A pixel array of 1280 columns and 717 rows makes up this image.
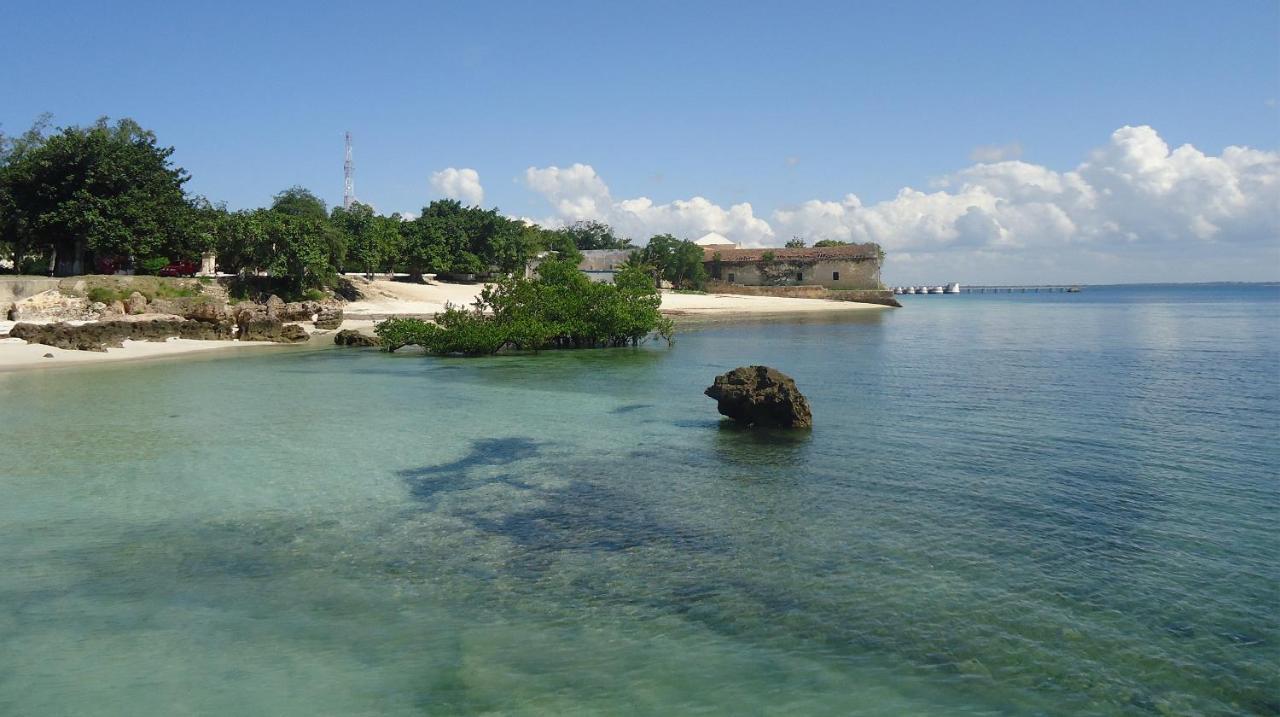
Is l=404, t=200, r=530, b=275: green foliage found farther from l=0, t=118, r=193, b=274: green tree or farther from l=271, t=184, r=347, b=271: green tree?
l=0, t=118, r=193, b=274: green tree

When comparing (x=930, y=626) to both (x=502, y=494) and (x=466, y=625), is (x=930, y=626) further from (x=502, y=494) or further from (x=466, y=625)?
(x=502, y=494)

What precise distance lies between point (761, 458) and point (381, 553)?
21.9ft

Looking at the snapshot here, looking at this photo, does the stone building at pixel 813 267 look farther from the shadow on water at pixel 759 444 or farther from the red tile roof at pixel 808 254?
the shadow on water at pixel 759 444

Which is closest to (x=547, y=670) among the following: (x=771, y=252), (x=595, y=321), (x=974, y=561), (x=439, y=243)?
(x=974, y=561)

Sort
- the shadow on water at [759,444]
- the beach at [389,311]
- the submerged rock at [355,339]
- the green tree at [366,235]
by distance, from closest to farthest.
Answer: the shadow on water at [759,444]
the beach at [389,311]
the submerged rock at [355,339]
the green tree at [366,235]

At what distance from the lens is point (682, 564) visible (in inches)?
344

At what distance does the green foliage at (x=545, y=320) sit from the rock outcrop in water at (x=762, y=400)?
59.3ft

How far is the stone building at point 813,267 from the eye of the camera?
284 feet

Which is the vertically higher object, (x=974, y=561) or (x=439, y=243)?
(x=439, y=243)

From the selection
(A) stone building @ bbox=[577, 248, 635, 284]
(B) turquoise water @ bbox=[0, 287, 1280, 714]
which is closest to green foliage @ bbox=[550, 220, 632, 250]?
(A) stone building @ bbox=[577, 248, 635, 284]

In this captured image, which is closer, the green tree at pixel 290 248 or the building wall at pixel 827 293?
the green tree at pixel 290 248

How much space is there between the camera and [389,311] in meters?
52.1

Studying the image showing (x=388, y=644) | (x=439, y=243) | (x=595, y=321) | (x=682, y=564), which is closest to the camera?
(x=388, y=644)

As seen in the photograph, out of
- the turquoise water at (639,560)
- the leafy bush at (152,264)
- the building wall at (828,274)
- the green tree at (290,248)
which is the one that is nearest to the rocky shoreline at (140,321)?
the green tree at (290,248)
